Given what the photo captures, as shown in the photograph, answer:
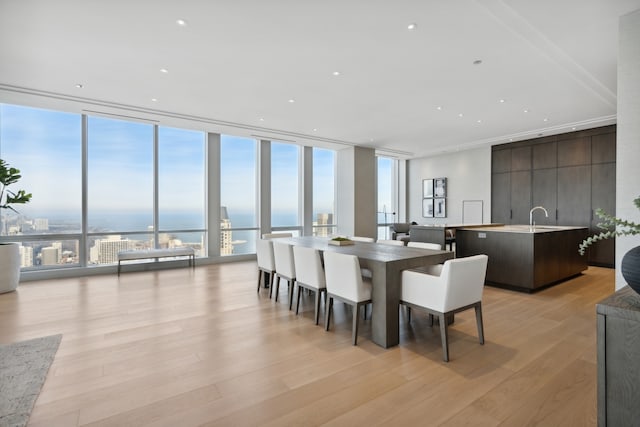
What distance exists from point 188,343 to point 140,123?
5.30 meters

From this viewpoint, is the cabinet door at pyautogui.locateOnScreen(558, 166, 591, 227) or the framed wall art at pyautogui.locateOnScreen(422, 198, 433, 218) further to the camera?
the framed wall art at pyautogui.locateOnScreen(422, 198, 433, 218)

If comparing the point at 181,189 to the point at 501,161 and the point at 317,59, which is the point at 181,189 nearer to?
the point at 317,59

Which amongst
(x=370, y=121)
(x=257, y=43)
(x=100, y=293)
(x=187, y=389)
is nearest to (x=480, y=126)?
(x=370, y=121)

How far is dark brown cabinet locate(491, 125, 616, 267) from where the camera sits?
6426 millimetres

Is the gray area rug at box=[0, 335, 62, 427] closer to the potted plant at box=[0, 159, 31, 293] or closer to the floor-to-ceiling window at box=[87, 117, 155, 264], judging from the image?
the potted plant at box=[0, 159, 31, 293]

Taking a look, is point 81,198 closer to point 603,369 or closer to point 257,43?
point 257,43

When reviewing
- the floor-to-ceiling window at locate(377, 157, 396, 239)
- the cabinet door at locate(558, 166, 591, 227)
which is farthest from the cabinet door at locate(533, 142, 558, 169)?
the floor-to-ceiling window at locate(377, 157, 396, 239)

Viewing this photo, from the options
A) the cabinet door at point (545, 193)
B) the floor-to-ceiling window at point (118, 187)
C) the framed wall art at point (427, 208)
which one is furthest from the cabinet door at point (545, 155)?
the floor-to-ceiling window at point (118, 187)

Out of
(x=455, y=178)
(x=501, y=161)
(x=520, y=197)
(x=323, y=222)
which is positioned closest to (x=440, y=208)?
(x=455, y=178)

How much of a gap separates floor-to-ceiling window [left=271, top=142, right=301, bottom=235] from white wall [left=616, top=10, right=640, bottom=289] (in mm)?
6617

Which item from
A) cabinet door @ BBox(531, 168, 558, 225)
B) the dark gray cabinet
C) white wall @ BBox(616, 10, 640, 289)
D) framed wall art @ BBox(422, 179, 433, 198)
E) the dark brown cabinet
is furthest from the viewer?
framed wall art @ BBox(422, 179, 433, 198)

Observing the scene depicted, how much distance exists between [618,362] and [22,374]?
11.5ft

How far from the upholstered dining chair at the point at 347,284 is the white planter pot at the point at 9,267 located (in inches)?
191

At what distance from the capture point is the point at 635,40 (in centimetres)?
266
